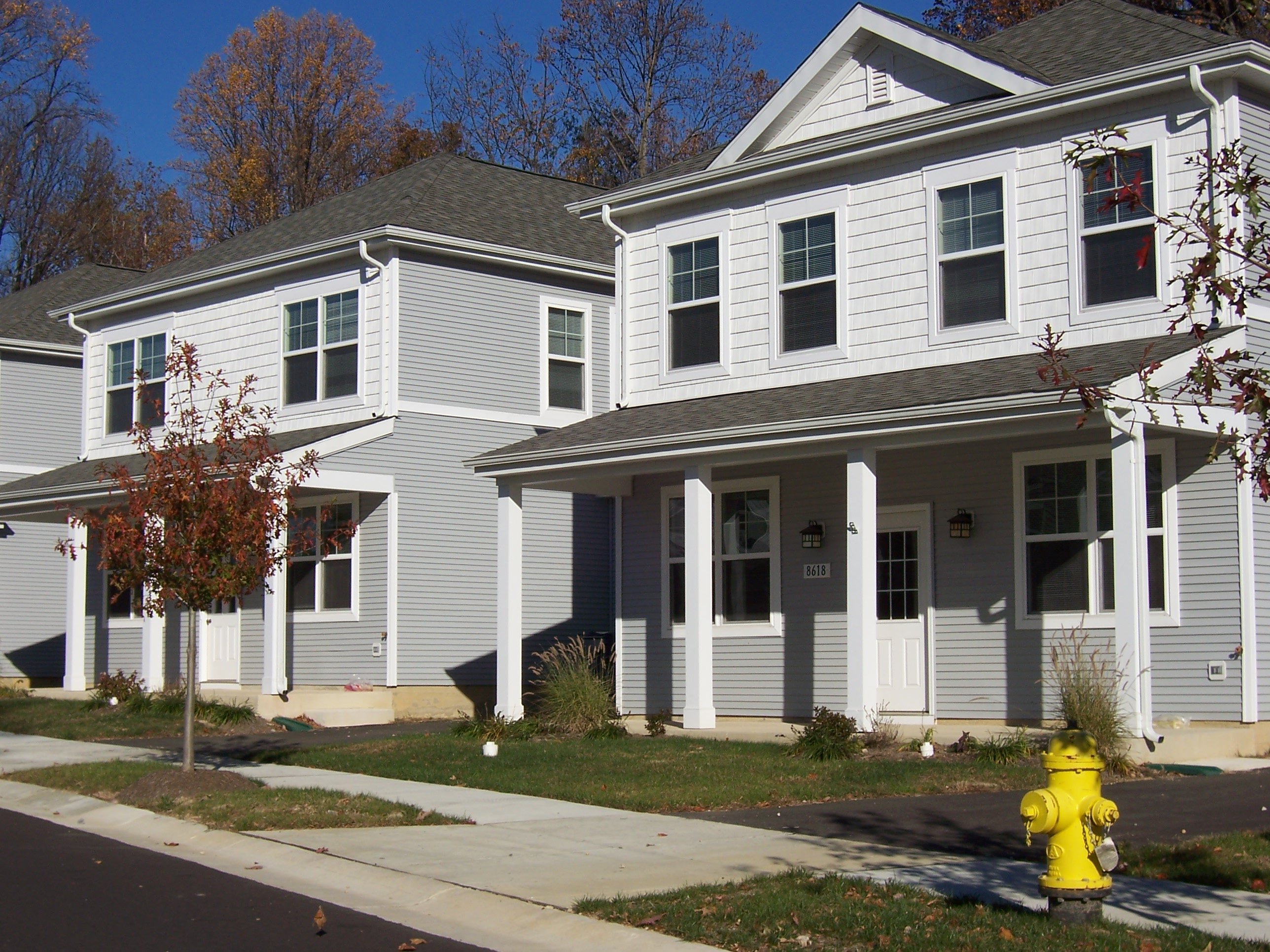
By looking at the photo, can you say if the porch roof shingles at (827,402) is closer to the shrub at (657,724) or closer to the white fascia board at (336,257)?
the shrub at (657,724)

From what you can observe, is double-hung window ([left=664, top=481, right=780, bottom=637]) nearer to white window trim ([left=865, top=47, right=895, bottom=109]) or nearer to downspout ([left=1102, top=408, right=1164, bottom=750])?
white window trim ([left=865, top=47, right=895, bottom=109])

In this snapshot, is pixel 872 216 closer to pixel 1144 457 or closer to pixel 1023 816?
pixel 1144 457

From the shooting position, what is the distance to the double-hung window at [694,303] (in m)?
18.7

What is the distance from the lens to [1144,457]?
13539 mm

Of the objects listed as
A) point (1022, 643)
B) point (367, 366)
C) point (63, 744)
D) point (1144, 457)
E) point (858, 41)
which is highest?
point (858, 41)

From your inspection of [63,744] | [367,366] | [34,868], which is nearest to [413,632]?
[367,366]

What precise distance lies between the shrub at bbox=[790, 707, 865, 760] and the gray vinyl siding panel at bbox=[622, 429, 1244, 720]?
1903 mm

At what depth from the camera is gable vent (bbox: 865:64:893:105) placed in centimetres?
1739

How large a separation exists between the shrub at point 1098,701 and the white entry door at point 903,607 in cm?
210

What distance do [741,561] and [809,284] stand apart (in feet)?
11.3

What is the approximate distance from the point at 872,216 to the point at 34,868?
37.6ft

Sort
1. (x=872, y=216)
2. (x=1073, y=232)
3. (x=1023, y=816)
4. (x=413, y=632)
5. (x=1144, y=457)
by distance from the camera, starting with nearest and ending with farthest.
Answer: (x=1023, y=816) < (x=1144, y=457) < (x=1073, y=232) < (x=872, y=216) < (x=413, y=632)

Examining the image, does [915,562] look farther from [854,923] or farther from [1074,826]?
[1074,826]

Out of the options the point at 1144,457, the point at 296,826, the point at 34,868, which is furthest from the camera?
the point at 1144,457
